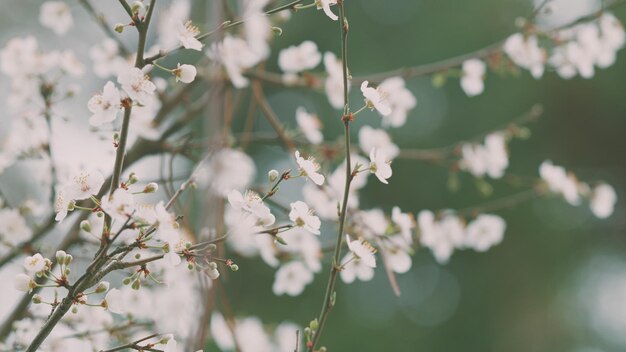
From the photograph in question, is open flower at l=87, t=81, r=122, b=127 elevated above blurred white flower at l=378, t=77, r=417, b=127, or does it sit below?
below

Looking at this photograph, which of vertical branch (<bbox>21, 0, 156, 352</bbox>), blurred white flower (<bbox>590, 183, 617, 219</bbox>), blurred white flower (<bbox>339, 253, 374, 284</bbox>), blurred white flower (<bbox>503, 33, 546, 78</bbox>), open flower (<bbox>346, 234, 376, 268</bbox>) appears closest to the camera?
vertical branch (<bbox>21, 0, 156, 352</bbox>)

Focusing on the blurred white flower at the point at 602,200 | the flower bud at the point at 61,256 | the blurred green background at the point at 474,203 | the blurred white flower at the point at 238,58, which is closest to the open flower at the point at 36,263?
the flower bud at the point at 61,256

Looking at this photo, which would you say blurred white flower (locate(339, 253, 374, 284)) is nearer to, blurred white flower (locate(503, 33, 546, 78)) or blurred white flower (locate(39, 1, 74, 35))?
blurred white flower (locate(503, 33, 546, 78))

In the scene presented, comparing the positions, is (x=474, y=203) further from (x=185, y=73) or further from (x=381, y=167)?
(x=185, y=73)

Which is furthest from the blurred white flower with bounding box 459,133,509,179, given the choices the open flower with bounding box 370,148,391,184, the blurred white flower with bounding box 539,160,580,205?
the open flower with bounding box 370,148,391,184

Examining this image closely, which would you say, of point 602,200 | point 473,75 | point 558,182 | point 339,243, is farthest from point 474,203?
point 339,243

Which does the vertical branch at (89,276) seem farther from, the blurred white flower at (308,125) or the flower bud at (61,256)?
the blurred white flower at (308,125)
